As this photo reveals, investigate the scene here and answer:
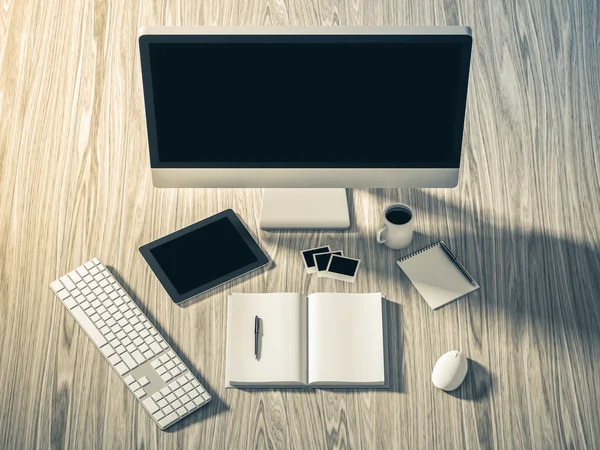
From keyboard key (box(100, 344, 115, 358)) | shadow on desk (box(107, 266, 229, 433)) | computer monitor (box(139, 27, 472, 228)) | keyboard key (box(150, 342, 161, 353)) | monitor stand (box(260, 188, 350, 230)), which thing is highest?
computer monitor (box(139, 27, 472, 228))

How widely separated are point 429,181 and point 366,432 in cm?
54

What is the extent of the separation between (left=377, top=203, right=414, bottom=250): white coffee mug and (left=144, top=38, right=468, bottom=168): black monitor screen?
0.11m

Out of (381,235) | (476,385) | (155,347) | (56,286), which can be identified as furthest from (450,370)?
(56,286)

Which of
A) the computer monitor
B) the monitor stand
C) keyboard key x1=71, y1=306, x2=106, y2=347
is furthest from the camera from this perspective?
the monitor stand

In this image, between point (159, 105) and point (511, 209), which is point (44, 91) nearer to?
point (159, 105)

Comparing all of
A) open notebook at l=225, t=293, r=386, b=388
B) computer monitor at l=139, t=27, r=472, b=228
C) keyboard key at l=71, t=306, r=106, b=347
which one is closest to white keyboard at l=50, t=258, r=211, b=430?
keyboard key at l=71, t=306, r=106, b=347

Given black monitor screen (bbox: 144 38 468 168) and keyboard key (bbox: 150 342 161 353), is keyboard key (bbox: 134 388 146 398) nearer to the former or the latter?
keyboard key (bbox: 150 342 161 353)

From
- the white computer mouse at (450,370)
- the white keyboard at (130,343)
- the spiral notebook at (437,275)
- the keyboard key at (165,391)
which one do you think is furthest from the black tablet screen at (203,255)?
the white computer mouse at (450,370)

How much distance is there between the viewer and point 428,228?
1725mm

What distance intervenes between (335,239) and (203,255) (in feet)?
0.98

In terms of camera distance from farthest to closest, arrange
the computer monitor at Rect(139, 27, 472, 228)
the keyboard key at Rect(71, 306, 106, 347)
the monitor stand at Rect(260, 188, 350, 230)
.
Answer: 1. the monitor stand at Rect(260, 188, 350, 230)
2. the keyboard key at Rect(71, 306, 106, 347)
3. the computer monitor at Rect(139, 27, 472, 228)

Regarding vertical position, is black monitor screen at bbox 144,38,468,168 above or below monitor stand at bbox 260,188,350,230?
above

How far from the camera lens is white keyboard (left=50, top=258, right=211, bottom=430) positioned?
1490mm

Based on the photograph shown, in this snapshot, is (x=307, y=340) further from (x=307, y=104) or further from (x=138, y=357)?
(x=307, y=104)
